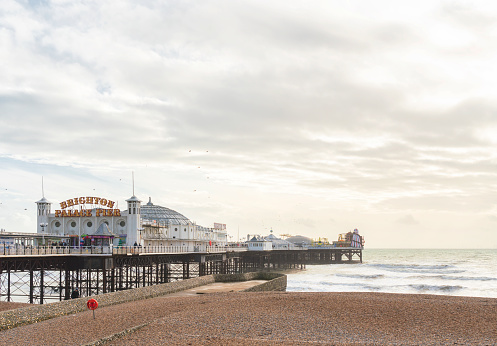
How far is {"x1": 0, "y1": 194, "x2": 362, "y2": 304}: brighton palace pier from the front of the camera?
42312 mm

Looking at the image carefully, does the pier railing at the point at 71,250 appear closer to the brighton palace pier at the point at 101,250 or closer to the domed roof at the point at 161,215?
the brighton palace pier at the point at 101,250

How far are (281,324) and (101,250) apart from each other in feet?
86.0

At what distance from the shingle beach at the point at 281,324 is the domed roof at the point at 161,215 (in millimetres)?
63758

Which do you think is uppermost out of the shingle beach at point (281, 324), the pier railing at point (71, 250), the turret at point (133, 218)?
the turret at point (133, 218)

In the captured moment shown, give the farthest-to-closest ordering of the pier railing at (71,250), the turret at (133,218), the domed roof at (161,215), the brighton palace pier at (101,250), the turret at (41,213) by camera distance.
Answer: the domed roof at (161,215), the turret at (41,213), the turret at (133,218), the brighton palace pier at (101,250), the pier railing at (71,250)

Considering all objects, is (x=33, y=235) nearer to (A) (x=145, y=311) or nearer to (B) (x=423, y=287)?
(A) (x=145, y=311)

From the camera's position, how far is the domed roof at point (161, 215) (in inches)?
3590

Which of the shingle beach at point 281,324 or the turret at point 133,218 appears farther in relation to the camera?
the turret at point 133,218

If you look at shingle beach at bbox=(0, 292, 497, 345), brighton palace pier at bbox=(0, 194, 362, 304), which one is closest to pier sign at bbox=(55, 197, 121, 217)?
brighton palace pier at bbox=(0, 194, 362, 304)

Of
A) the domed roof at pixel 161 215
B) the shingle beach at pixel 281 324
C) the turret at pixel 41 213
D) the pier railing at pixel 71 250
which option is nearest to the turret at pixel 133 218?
the pier railing at pixel 71 250

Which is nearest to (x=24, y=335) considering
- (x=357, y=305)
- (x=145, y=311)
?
(x=145, y=311)

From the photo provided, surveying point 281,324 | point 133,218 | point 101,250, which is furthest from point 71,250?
point 281,324

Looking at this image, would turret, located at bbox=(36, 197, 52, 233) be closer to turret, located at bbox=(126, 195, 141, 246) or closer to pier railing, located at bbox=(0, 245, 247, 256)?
turret, located at bbox=(126, 195, 141, 246)

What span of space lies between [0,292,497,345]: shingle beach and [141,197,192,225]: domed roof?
63.8 m
